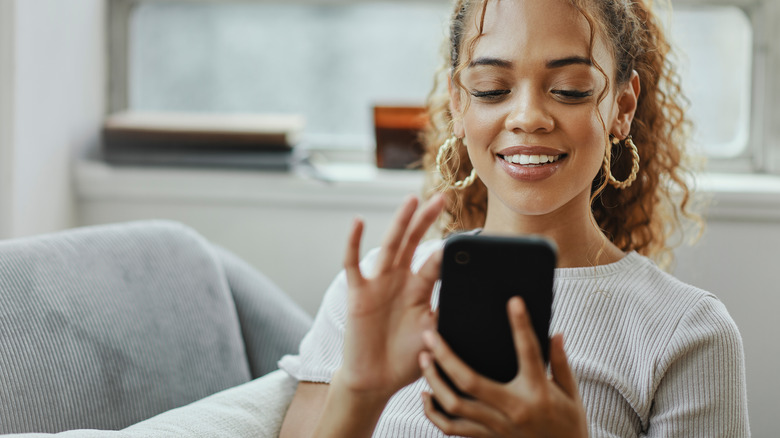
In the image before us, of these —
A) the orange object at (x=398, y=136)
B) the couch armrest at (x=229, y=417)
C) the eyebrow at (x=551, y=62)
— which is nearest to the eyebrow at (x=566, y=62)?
the eyebrow at (x=551, y=62)

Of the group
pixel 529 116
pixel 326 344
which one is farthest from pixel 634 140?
pixel 326 344

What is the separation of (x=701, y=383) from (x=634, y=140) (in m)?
0.43

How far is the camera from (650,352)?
0.97 meters

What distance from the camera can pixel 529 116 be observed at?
0.96 meters

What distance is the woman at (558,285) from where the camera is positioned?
751 mm

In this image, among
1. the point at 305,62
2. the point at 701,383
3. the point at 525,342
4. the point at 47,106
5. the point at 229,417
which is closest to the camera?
the point at 525,342

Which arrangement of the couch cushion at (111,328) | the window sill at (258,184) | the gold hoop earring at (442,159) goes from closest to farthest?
the couch cushion at (111,328) → the gold hoop earring at (442,159) → the window sill at (258,184)

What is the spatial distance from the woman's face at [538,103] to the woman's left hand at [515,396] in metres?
0.31

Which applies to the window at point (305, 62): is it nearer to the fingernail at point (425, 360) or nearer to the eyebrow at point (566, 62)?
the eyebrow at point (566, 62)

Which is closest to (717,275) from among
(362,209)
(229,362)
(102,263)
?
(362,209)

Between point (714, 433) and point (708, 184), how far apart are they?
0.78 m

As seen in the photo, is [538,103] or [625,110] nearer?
[538,103]

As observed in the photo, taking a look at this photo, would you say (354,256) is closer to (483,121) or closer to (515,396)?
(515,396)

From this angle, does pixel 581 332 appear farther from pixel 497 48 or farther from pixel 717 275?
pixel 717 275
